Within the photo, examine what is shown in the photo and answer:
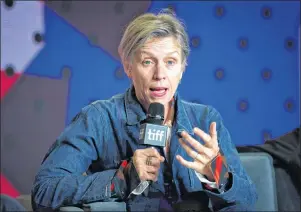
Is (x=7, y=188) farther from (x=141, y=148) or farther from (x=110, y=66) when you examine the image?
(x=141, y=148)

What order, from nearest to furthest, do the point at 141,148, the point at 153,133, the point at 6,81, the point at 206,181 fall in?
the point at 153,133 < the point at 206,181 < the point at 141,148 < the point at 6,81

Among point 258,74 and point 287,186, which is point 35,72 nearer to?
point 258,74

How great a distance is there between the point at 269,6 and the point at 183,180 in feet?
6.10

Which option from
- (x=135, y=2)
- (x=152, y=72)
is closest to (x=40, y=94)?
(x=135, y=2)

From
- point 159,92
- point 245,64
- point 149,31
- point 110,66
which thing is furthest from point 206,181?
point 245,64

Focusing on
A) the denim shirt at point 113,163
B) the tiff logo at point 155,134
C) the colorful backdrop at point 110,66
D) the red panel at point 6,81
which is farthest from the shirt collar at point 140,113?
the red panel at point 6,81

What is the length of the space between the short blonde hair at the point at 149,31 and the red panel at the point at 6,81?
1.29 m

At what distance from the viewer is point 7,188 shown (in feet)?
9.20

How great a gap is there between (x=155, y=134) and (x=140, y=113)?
1.32 feet

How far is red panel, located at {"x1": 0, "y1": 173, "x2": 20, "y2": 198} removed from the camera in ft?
9.18

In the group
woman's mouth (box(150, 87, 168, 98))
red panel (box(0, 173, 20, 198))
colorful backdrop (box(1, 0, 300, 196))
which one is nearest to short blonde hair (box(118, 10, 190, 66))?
woman's mouth (box(150, 87, 168, 98))

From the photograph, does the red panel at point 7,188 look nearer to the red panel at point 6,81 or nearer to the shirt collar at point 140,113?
the red panel at point 6,81

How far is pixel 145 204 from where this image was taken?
1.54 meters

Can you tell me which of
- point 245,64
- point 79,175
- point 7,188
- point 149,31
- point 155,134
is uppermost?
point 149,31
